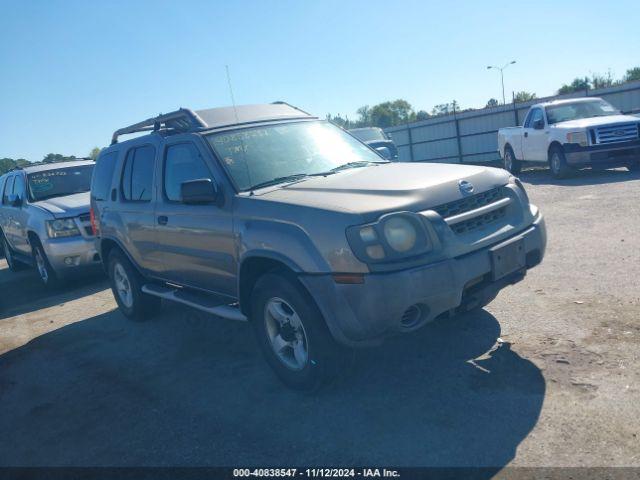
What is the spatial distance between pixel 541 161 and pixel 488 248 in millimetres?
11536

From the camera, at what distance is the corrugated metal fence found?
847 inches

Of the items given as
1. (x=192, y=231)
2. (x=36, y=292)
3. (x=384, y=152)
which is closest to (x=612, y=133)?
(x=384, y=152)

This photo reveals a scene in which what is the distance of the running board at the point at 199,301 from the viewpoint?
4.48 meters

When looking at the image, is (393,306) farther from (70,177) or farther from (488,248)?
(70,177)

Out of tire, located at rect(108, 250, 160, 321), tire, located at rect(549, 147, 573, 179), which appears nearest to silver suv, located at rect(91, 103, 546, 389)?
tire, located at rect(108, 250, 160, 321)

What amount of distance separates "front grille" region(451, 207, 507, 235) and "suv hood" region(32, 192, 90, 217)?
22.2 feet

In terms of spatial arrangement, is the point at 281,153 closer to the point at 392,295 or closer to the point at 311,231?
the point at 311,231

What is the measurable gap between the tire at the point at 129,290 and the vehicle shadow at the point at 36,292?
2.12 metres

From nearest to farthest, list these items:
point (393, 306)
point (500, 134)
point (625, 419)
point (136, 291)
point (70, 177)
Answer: point (625, 419)
point (393, 306)
point (136, 291)
point (70, 177)
point (500, 134)

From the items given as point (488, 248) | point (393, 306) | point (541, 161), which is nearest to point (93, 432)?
→ point (393, 306)

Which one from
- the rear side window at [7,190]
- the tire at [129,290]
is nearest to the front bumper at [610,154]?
the tire at [129,290]

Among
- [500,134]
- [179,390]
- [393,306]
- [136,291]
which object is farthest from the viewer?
[500,134]

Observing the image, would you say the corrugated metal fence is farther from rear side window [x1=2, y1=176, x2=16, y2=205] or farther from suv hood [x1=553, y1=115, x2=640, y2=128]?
rear side window [x1=2, y1=176, x2=16, y2=205]

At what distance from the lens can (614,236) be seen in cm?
709
